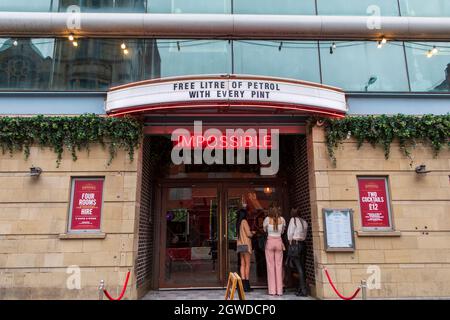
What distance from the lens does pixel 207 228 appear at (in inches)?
399

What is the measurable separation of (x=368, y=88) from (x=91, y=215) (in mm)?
7598

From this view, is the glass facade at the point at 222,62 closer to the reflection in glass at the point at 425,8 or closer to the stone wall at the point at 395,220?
the reflection in glass at the point at 425,8

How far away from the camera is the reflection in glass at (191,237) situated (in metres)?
9.86

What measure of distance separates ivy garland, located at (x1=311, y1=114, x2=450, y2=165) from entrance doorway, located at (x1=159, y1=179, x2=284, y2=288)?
258 cm

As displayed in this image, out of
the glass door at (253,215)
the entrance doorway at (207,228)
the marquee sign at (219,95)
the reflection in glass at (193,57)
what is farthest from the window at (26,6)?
the glass door at (253,215)

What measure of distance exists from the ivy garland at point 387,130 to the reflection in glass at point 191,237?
3803mm

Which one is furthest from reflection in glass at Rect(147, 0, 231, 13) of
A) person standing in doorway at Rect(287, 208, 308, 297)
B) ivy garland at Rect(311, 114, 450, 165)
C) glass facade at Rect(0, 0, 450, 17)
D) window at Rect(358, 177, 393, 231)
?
person standing in doorway at Rect(287, 208, 308, 297)

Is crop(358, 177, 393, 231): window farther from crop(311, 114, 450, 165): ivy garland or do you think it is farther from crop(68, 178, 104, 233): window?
crop(68, 178, 104, 233): window

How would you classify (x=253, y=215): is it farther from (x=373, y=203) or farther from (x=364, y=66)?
(x=364, y=66)

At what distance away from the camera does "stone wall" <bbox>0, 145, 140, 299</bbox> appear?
7715 mm

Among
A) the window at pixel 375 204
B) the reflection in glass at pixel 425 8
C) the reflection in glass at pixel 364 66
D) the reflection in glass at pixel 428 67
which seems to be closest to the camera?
the window at pixel 375 204

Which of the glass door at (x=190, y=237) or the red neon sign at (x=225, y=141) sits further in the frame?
the glass door at (x=190, y=237)

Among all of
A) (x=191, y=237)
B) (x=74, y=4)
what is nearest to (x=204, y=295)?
(x=191, y=237)

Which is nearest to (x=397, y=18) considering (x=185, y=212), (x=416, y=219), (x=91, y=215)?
(x=416, y=219)
